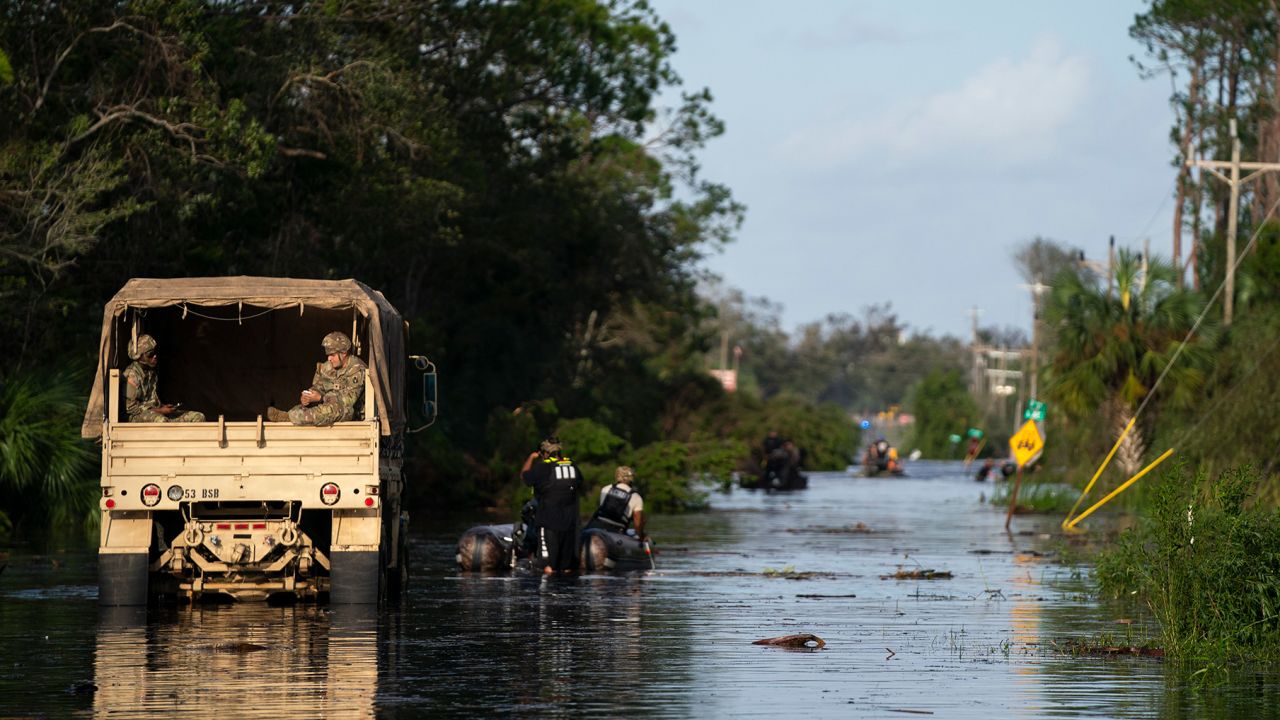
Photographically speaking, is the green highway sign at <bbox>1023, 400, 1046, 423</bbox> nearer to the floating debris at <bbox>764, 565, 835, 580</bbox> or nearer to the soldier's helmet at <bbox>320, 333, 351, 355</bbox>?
the floating debris at <bbox>764, 565, 835, 580</bbox>

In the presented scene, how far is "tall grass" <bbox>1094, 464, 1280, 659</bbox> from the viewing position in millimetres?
15398

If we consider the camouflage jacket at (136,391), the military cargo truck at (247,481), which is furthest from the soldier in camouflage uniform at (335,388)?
the camouflage jacket at (136,391)

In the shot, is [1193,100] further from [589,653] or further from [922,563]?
[589,653]

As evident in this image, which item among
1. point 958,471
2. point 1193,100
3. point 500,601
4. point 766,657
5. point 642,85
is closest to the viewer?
point 766,657

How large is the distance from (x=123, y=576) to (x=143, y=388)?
170 centimetres

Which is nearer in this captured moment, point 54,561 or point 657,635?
point 657,635

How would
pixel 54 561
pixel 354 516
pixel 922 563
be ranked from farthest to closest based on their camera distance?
pixel 922 563 < pixel 54 561 < pixel 354 516

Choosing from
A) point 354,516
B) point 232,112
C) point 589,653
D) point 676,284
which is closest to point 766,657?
point 589,653

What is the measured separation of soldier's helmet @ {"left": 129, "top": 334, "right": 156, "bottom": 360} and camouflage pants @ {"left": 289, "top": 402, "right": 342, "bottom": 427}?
164cm

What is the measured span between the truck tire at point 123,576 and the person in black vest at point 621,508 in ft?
24.7

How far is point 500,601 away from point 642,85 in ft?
127

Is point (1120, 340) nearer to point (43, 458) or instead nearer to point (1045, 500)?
point (1045, 500)

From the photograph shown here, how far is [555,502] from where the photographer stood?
23.9 metres

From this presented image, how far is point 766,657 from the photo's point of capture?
50.2 feet
